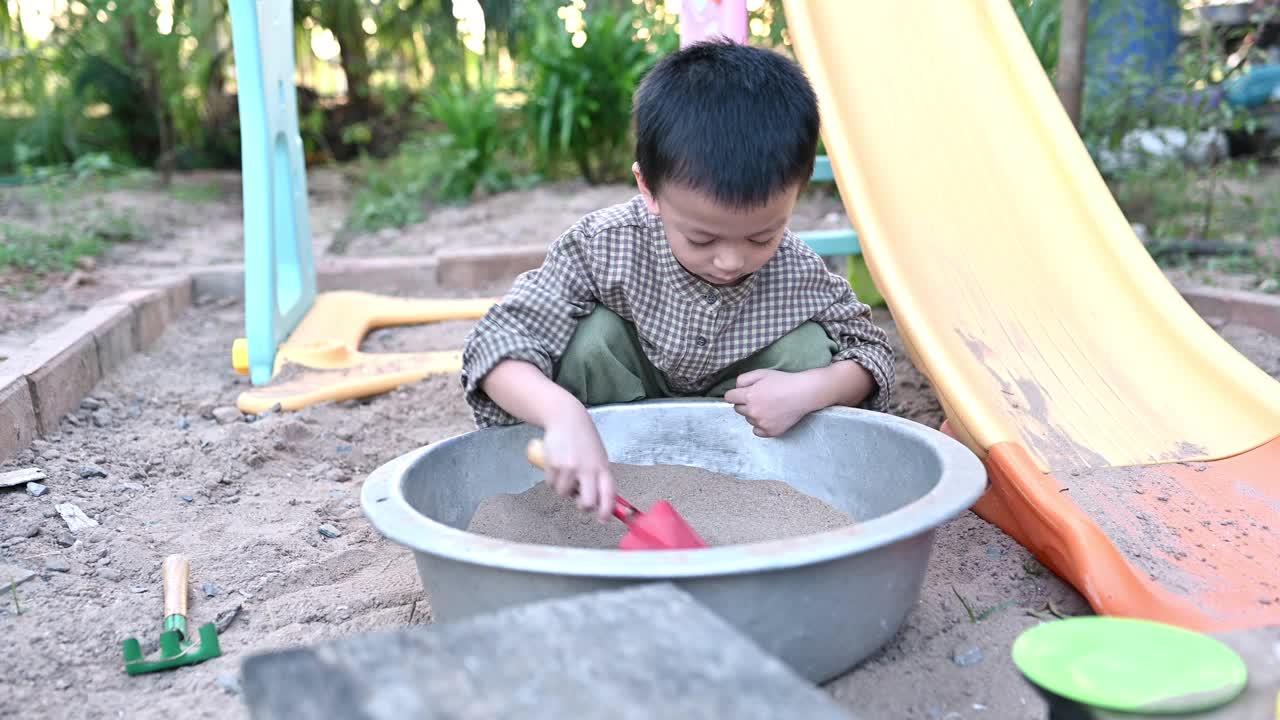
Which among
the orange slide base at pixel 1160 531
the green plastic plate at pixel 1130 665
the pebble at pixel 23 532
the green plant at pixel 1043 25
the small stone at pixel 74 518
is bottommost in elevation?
the small stone at pixel 74 518

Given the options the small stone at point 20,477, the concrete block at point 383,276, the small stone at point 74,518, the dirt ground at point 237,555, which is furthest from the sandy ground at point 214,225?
the small stone at point 74,518

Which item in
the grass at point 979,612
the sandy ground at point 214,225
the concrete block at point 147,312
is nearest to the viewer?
the grass at point 979,612

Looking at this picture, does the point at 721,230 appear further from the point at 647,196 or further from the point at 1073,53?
the point at 1073,53

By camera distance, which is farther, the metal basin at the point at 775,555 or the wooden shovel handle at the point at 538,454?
the wooden shovel handle at the point at 538,454

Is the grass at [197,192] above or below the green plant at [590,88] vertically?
below

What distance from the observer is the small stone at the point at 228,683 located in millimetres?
1113

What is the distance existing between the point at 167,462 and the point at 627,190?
2.64 m

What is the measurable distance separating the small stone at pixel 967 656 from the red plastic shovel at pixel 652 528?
0.93 feet

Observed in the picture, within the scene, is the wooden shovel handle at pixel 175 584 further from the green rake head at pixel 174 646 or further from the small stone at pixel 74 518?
the small stone at pixel 74 518

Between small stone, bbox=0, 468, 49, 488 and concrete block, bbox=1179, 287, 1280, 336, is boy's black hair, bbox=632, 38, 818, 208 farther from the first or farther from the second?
concrete block, bbox=1179, 287, 1280, 336

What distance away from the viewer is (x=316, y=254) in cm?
353

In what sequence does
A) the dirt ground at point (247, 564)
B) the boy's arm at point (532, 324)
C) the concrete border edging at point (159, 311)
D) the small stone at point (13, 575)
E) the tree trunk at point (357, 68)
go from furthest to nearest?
the tree trunk at point (357, 68) → the concrete border edging at point (159, 311) → the boy's arm at point (532, 324) → the small stone at point (13, 575) → the dirt ground at point (247, 564)

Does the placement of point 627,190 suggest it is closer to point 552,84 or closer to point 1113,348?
point 552,84

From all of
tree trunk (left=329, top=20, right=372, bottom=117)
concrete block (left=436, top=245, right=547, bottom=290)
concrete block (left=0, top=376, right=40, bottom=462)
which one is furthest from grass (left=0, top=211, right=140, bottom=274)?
tree trunk (left=329, top=20, right=372, bottom=117)
